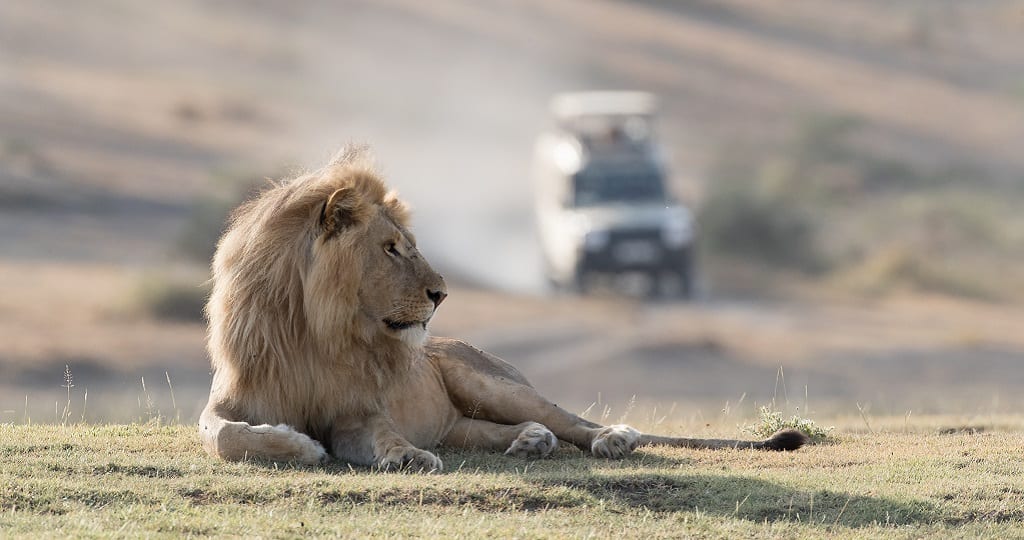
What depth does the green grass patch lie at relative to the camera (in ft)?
17.4

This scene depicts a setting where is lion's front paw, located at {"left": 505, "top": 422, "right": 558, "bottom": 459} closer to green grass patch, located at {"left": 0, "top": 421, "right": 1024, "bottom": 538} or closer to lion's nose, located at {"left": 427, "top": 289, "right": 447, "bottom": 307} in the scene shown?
green grass patch, located at {"left": 0, "top": 421, "right": 1024, "bottom": 538}

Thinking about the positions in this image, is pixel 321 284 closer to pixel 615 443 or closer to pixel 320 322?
pixel 320 322

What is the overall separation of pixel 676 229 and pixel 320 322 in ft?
71.0

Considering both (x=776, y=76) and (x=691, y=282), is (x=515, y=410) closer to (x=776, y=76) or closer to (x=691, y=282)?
(x=691, y=282)

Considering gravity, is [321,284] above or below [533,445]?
above

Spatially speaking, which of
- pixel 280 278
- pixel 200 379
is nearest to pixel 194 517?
pixel 280 278

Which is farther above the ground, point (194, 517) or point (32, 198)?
point (32, 198)

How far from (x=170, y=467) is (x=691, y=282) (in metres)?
23.6

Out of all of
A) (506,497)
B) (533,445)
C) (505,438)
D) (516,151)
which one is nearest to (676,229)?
(516,151)

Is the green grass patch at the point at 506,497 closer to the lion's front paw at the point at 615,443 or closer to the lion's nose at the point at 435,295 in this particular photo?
the lion's front paw at the point at 615,443

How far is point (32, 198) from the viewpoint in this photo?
3041 cm

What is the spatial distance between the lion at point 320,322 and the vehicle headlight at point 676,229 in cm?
2120

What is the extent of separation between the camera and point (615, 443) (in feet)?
22.3

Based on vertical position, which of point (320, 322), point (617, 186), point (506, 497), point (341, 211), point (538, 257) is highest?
point (617, 186)
